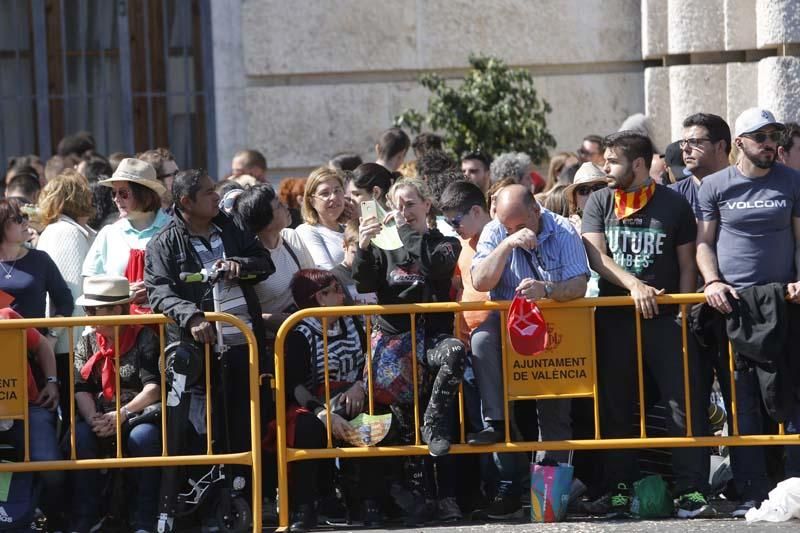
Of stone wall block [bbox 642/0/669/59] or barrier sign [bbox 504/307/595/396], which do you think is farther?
stone wall block [bbox 642/0/669/59]

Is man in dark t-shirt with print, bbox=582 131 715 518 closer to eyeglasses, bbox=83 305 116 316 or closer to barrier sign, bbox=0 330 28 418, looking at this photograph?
eyeglasses, bbox=83 305 116 316

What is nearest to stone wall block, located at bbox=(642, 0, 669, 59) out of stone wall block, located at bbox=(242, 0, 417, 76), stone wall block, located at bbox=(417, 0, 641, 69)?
stone wall block, located at bbox=(417, 0, 641, 69)

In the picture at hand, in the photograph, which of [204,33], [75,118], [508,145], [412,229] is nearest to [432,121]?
[508,145]

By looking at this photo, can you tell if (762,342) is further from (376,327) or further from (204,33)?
(204,33)

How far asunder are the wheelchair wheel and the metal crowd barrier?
0.19 meters

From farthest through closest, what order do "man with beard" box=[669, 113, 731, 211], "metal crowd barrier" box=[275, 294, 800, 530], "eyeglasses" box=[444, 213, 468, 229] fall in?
"man with beard" box=[669, 113, 731, 211] → "eyeglasses" box=[444, 213, 468, 229] → "metal crowd barrier" box=[275, 294, 800, 530]

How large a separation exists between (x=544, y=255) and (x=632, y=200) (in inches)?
21.6

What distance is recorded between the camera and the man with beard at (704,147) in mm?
8172

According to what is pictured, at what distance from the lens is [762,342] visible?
7.30 metres

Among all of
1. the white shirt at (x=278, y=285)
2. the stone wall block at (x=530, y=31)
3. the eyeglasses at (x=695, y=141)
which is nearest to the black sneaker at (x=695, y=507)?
the eyeglasses at (x=695, y=141)

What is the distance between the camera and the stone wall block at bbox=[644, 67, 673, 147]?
12031mm

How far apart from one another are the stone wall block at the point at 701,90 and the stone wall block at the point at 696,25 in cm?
16

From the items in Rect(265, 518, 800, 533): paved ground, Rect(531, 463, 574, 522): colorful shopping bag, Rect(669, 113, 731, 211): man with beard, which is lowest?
Rect(265, 518, 800, 533): paved ground

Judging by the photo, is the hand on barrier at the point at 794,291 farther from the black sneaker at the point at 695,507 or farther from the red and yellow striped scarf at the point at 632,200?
the black sneaker at the point at 695,507
